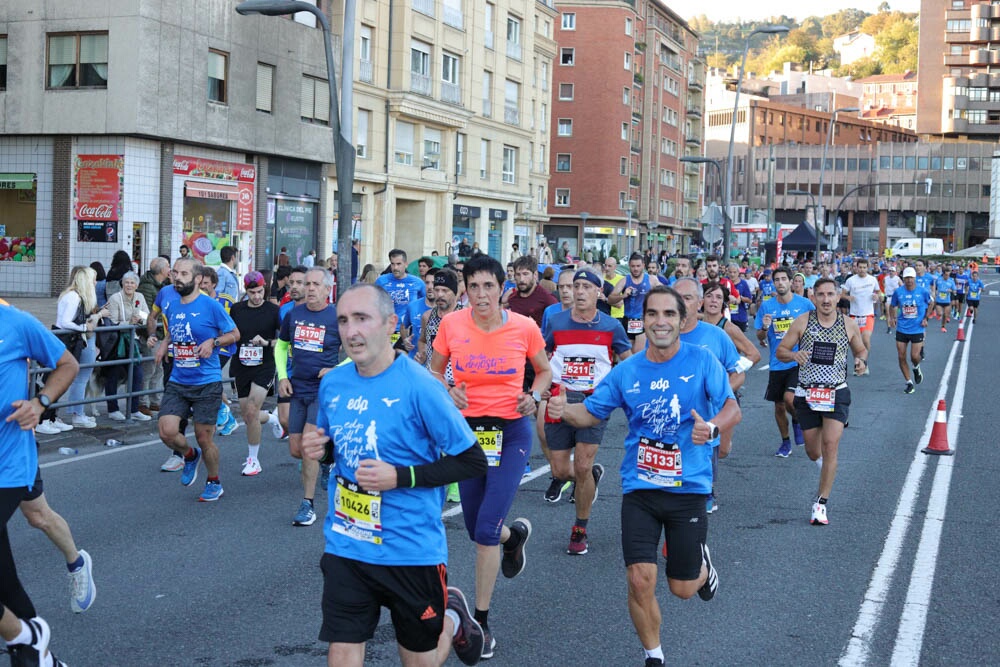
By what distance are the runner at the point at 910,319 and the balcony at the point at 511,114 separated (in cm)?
3321

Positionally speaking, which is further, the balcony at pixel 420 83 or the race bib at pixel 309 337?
the balcony at pixel 420 83

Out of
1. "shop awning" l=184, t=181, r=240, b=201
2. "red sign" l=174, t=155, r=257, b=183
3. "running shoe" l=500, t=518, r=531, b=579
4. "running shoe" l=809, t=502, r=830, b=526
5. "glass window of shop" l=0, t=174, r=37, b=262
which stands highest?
"red sign" l=174, t=155, r=257, b=183

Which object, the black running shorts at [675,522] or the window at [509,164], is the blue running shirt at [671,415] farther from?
the window at [509,164]

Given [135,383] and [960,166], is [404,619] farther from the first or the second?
[960,166]

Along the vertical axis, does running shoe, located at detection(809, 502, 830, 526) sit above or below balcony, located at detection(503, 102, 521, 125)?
below

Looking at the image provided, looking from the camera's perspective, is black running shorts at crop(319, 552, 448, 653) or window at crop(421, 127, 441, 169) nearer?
black running shorts at crop(319, 552, 448, 653)

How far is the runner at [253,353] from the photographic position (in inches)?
408

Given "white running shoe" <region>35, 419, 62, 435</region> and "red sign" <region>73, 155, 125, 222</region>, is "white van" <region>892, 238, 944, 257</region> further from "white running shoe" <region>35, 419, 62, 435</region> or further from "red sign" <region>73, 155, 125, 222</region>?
"white running shoe" <region>35, 419, 62, 435</region>

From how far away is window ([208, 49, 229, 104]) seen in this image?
30520 millimetres

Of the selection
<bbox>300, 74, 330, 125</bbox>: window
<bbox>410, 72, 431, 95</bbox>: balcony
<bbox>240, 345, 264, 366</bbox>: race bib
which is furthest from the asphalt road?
<bbox>410, 72, 431, 95</bbox>: balcony

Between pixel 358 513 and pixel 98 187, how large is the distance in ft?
86.1

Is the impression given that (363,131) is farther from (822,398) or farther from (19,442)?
(19,442)

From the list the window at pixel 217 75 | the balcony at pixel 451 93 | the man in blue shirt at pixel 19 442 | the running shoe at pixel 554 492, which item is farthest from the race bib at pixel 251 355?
the balcony at pixel 451 93

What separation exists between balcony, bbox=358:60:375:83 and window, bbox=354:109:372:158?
3.55ft
